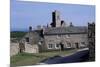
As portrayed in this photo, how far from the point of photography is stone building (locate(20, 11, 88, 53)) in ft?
9.93

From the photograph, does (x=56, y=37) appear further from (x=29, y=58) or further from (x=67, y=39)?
(x=29, y=58)

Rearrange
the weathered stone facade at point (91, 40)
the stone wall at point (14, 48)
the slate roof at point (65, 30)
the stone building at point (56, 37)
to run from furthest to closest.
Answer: the weathered stone facade at point (91, 40)
the slate roof at point (65, 30)
the stone building at point (56, 37)
the stone wall at point (14, 48)

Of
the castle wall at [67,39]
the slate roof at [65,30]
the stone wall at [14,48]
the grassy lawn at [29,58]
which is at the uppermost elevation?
the slate roof at [65,30]

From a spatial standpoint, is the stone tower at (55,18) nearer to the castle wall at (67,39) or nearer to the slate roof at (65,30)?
the slate roof at (65,30)

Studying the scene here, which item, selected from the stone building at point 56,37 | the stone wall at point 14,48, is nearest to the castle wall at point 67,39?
the stone building at point 56,37

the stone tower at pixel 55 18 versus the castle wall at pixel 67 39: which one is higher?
the stone tower at pixel 55 18

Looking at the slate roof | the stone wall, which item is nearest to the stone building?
the slate roof

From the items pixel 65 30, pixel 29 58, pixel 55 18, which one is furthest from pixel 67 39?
pixel 29 58

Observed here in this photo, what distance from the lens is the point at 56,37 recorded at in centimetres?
317

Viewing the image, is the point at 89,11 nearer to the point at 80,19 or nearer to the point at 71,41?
the point at 80,19

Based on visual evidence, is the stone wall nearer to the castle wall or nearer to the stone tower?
the castle wall

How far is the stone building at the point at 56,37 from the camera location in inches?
119

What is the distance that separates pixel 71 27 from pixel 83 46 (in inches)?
14.0
